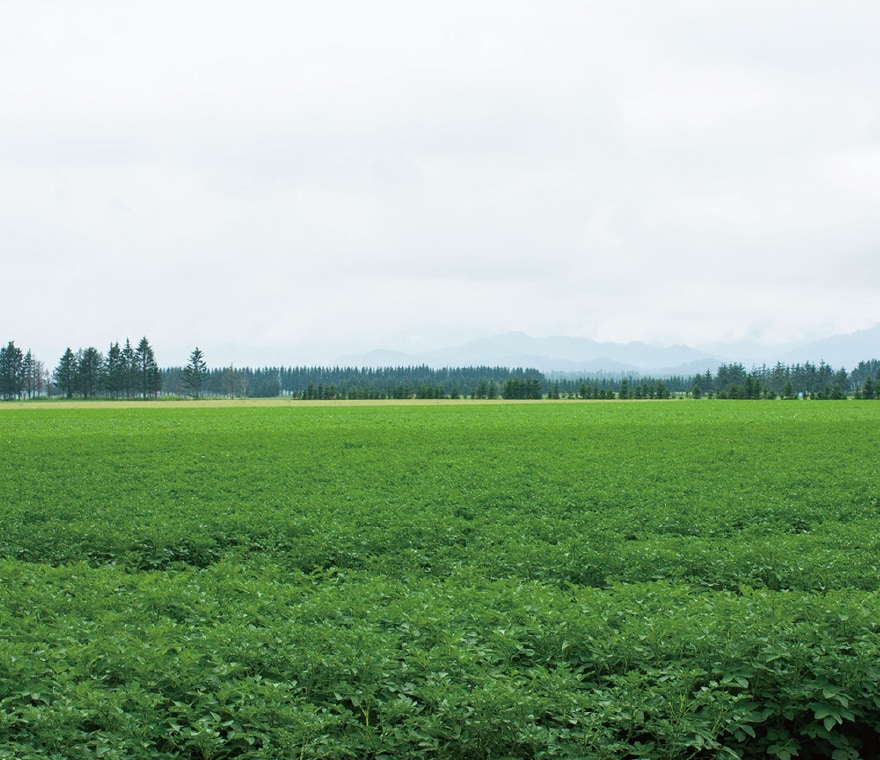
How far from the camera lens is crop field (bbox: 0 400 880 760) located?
6426 millimetres

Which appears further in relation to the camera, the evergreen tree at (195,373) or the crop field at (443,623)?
the evergreen tree at (195,373)

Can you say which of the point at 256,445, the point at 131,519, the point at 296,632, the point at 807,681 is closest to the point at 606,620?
the point at 807,681

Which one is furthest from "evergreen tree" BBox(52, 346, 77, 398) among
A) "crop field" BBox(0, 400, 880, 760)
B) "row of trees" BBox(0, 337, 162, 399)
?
"crop field" BBox(0, 400, 880, 760)

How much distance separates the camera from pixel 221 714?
6855 millimetres

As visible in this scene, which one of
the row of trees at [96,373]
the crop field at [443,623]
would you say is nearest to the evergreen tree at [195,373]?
the row of trees at [96,373]

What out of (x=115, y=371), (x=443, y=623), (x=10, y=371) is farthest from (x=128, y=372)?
(x=443, y=623)

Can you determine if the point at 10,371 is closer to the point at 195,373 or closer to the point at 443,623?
the point at 195,373

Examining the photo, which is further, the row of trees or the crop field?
the row of trees

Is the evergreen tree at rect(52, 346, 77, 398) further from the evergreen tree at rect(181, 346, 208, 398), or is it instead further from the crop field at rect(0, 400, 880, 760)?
the crop field at rect(0, 400, 880, 760)

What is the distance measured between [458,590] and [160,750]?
546 centimetres

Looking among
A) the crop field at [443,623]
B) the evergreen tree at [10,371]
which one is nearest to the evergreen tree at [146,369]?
the evergreen tree at [10,371]

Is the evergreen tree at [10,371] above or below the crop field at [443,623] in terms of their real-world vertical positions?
above

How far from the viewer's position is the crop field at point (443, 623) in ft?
21.1

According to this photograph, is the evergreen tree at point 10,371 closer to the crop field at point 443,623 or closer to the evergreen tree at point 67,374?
the evergreen tree at point 67,374
